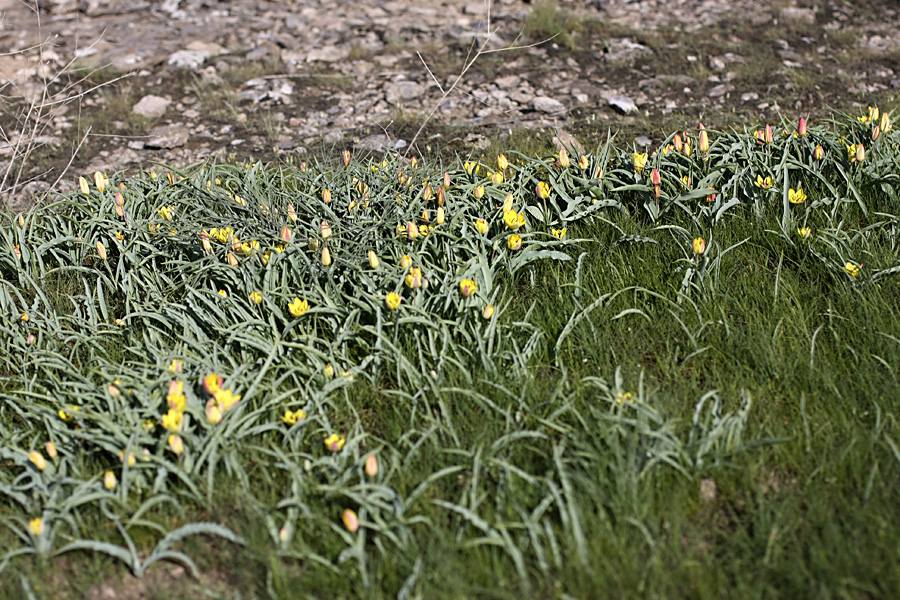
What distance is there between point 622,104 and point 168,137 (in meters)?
2.77

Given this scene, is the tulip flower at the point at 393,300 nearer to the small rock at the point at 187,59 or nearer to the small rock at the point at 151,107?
the small rock at the point at 151,107

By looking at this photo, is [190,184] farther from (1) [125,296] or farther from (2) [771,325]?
(2) [771,325]

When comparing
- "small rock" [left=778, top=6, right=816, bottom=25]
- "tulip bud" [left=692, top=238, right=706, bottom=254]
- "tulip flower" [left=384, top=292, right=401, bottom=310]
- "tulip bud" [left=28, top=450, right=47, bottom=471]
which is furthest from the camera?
"small rock" [left=778, top=6, right=816, bottom=25]

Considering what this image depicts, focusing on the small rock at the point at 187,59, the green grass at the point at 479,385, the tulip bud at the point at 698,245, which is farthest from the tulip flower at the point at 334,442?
the small rock at the point at 187,59

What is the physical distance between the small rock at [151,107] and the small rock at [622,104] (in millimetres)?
2916

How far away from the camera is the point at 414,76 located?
5.21 meters

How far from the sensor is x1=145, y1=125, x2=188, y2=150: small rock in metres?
4.55

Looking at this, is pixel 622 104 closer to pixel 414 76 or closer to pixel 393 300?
pixel 414 76

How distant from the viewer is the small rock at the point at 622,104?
14.6 feet

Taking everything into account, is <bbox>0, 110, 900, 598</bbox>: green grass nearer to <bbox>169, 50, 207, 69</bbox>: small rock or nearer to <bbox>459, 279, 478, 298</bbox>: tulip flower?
<bbox>459, 279, 478, 298</bbox>: tulip flower

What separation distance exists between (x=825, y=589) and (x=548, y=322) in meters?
1.17

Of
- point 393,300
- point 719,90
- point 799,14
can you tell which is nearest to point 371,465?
point 393,300

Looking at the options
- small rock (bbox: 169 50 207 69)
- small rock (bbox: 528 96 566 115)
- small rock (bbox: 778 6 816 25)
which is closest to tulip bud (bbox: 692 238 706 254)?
small rock (bbox: 528 96 566 115)

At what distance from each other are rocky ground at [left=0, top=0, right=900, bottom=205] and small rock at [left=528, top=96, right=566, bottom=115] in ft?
0.05
